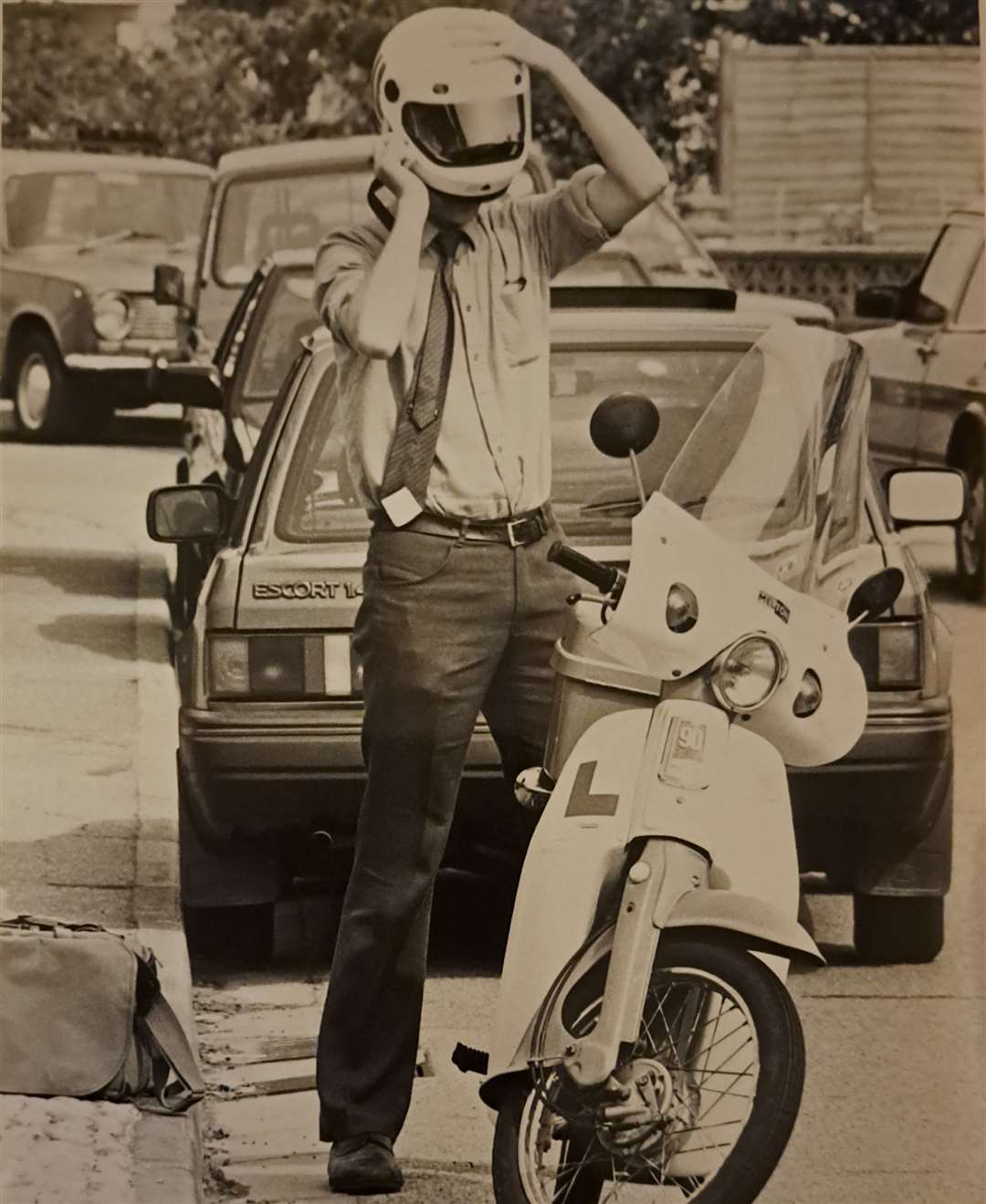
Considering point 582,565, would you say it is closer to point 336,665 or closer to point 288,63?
point 336,665

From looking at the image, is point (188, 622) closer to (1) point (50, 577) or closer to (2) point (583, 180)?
(1) point (50, 577)

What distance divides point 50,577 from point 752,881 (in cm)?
200

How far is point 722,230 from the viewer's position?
5250 mm

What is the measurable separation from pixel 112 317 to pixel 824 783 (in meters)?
1.95

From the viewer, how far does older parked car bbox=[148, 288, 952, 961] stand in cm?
498

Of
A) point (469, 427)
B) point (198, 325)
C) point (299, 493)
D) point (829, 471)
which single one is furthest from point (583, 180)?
point (198, 325)

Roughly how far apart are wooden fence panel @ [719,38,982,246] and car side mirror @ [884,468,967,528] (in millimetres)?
496

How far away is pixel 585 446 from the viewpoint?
4.79 m

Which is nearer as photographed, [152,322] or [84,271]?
[84,271]

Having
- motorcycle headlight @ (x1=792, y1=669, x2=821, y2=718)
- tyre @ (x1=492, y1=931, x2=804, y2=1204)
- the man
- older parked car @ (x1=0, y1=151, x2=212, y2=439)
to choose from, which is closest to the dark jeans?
the man

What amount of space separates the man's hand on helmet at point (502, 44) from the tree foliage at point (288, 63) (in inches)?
15.1

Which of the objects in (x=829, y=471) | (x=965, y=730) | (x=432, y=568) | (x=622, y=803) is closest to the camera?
(x=622, y=803)

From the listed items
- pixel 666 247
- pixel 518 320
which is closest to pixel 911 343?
pixel 666 247

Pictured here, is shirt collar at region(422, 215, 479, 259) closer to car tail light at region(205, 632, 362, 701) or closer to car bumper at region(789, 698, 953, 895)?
car tail light at region(205, 632, 362, 701)
